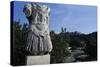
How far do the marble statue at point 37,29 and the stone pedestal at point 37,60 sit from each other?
0.13 feet

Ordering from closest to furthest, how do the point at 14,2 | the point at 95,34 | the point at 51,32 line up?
the point at 14,2, the point at 51,32, the point at 95,34

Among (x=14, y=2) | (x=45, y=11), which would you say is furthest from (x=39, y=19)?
(x=14, y=2)

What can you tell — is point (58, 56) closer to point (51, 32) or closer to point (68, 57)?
point (68, 57)

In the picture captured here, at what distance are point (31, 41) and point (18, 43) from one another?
0.13 meters

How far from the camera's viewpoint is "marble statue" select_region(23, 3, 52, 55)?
2.10 metres

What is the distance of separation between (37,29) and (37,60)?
305 mm

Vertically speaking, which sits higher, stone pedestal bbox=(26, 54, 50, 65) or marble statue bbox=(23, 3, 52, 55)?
marble statue bbox=(23, 3, 52, 55)

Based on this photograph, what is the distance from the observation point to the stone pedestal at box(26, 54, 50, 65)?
2.09 m

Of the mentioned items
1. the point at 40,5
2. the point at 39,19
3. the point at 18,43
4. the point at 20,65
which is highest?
the point at 40,5

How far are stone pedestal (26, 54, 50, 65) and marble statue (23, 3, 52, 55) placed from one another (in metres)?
0.04

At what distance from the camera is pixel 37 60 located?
2.12 metres

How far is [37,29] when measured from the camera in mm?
2123

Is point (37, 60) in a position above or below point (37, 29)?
below
